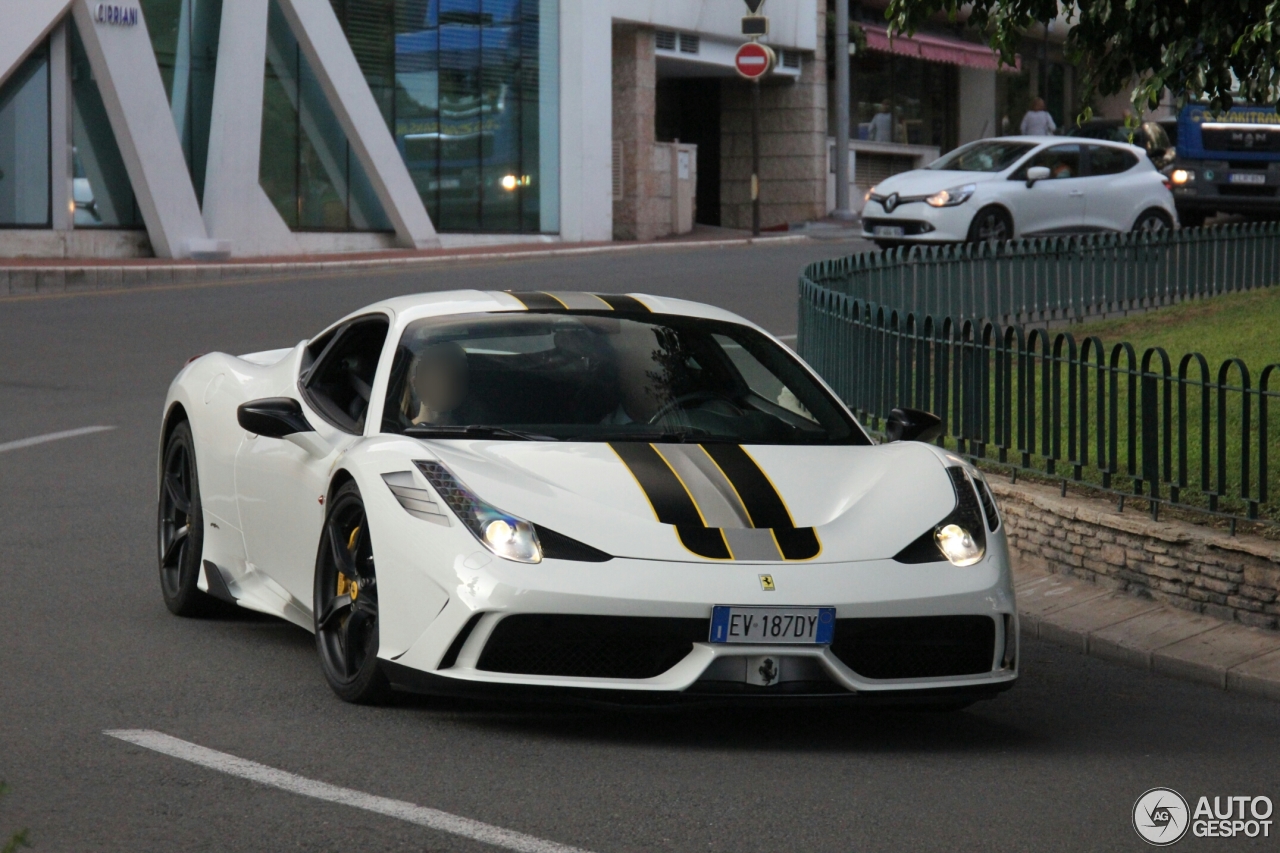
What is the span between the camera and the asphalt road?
15.9 feet

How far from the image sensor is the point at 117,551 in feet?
29.5

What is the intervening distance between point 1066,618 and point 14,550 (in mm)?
4559

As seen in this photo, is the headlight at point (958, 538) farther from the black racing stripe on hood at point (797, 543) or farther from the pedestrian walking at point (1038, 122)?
the pedestrian walking at point (1038, 122)

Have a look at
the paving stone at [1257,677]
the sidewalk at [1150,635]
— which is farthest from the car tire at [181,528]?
the paving stone at [1257,677]

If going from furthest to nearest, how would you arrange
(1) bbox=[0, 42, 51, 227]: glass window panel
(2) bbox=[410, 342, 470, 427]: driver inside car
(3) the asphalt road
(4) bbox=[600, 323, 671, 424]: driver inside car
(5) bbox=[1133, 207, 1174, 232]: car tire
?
(1) bbox=[0, 42, 51, 227]: glass window panel < (5) bbox=[1133, 207, 1174, 232]: car tire < (4) bbox=[600, 323, 671, 424]: driver inside car < (2) bbox=[410, 342, 470, 427]: driver inside car < (3) the asphalt road

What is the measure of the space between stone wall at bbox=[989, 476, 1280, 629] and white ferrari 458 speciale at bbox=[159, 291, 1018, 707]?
1520 millimetres

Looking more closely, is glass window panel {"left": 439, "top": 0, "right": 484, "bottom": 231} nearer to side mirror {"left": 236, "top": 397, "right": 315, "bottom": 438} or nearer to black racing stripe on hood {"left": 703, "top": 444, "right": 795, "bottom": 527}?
side mirror {"left": 236, "top": 397, "right": 315, "bottom": 438}

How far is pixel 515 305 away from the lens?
7.01 metres

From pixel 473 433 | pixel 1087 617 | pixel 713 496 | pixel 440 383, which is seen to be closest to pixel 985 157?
pixel 1087 617

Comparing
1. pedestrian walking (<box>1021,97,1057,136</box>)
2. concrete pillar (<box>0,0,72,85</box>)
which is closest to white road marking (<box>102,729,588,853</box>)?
concrete pillar (<box>0,0,72,85</box>)

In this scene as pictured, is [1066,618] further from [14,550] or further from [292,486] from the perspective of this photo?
[14,550]

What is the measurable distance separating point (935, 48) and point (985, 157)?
23.6 metres

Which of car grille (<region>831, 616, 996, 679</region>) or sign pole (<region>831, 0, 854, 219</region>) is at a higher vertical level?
sign pole (<region>831, 0, 854, 219</region>)

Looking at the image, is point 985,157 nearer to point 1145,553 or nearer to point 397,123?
point 397,123
